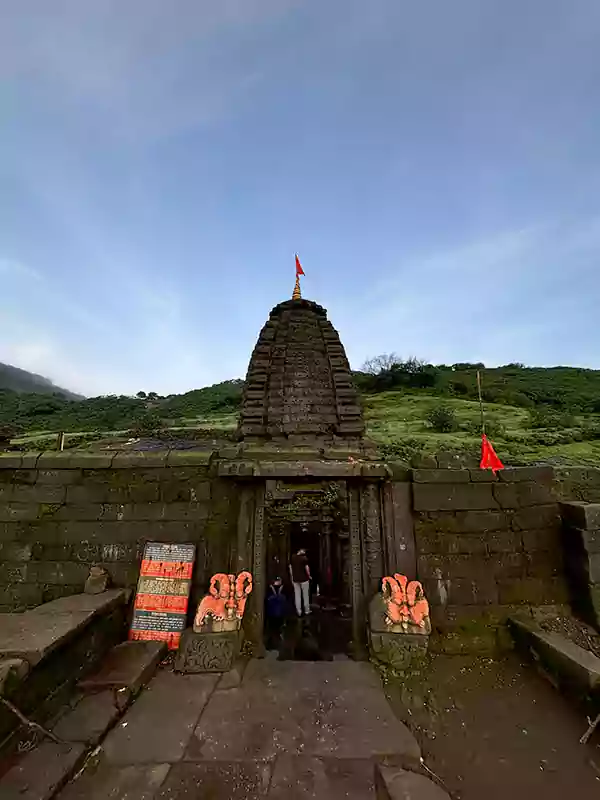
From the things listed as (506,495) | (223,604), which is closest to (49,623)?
(223,604)

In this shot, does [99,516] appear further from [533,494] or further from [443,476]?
[533,494]

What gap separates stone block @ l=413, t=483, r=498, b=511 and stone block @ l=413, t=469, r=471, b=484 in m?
0.07

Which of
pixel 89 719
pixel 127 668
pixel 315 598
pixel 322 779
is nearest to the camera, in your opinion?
pixel 322 779

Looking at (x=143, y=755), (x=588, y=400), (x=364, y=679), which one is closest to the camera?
(x=143, y=755)

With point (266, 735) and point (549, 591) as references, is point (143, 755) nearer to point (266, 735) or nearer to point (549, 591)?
point (266, 735)

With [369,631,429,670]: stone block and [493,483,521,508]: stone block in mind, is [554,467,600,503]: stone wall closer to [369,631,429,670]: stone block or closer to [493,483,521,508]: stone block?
[493,483,521,508]: stone block

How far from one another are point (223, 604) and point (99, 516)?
7.98ft

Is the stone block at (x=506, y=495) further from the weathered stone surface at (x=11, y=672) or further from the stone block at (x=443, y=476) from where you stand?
the weathered stone surface at (x=11, y=672)

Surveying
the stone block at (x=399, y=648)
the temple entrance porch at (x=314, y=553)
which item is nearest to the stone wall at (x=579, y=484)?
the stone block at (x=399, y=648)

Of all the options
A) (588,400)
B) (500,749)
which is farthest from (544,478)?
(588,400)

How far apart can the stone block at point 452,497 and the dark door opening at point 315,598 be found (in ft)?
A: 10.1

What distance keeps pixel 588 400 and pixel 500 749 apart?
46541mm

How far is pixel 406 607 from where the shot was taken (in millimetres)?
5211

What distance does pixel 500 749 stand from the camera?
143 inches
